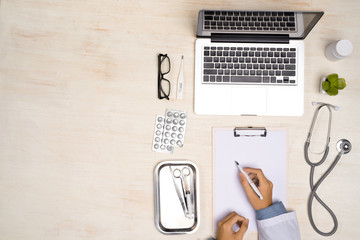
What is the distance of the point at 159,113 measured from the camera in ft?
3.42

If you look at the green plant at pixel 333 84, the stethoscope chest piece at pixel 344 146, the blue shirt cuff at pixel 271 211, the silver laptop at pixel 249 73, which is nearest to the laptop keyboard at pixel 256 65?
the silver laptop at pixel 249 73

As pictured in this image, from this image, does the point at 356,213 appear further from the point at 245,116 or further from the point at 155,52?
the point at 155,52

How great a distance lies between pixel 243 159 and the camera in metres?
1.04

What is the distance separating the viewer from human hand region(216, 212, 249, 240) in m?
0.98

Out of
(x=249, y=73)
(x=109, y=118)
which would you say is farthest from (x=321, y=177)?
(x=109, y=118)

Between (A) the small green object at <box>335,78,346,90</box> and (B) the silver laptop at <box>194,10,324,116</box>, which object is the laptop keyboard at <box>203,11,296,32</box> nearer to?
(B) the silver laptop at <box>194,10,324,116</box>

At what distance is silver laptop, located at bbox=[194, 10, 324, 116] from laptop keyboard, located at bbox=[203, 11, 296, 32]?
2cm

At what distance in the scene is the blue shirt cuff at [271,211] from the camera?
99 cm

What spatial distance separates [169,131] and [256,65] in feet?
1.21

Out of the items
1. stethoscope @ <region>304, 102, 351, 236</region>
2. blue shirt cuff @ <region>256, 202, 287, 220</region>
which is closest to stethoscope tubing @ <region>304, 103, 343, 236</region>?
stethoscope @ <region>304, 102, 351, 236</region>

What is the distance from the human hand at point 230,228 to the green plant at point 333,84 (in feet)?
1.67

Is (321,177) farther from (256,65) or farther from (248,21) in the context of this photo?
(248,21)

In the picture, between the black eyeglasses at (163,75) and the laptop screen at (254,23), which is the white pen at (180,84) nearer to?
the black eyeglasses at (163,75)

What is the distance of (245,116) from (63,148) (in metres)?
0.64
